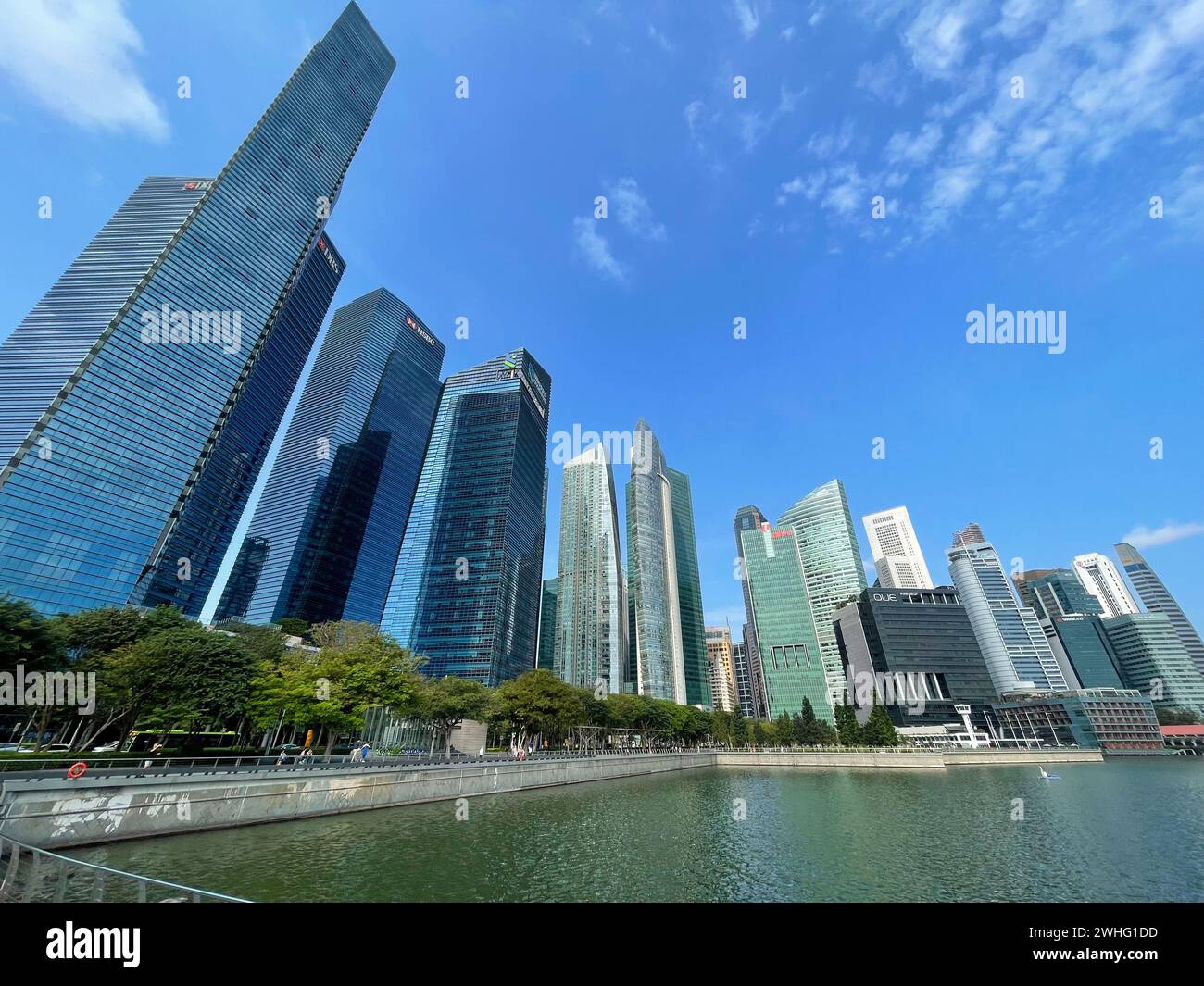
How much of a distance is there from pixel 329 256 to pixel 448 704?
177 metres

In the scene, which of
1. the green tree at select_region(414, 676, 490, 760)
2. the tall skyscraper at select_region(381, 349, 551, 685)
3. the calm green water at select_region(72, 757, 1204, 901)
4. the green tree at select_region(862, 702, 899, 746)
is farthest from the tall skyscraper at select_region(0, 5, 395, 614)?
the green tree at select_region(862, 702, 899, 746)

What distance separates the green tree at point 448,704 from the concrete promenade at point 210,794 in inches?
636

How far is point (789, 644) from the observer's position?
611 ft

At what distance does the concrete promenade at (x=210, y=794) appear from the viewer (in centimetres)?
2309

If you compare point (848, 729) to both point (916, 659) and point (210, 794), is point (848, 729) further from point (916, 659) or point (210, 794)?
point (210, 794)

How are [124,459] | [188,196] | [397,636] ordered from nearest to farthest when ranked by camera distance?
[124,459], [188,196], [397,636]

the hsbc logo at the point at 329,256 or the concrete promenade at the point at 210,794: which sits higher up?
the hsbc logo at the point at 329,256

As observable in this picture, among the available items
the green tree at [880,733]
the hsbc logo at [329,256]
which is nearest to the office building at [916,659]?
the green tree at [880,733]

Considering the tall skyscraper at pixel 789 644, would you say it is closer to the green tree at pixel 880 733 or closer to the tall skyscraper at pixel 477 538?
the green tree at pixel 880 733

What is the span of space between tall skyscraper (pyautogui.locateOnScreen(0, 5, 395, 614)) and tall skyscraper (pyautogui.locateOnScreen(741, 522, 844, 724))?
595 feet
